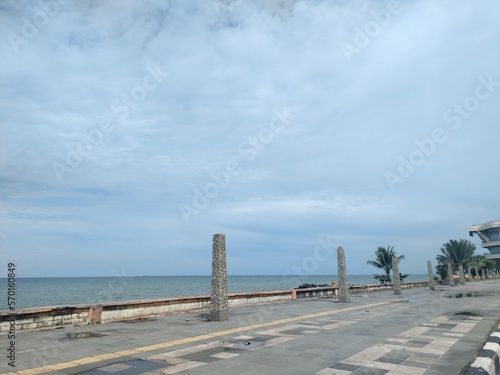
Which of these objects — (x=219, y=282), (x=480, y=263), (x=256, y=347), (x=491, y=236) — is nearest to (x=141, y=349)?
(x=256, y=347)

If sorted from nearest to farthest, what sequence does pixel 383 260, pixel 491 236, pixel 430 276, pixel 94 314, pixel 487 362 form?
pixel 487 362
pixel 94 314
pixel 430 276
pixel 383 260
pixel 491 236

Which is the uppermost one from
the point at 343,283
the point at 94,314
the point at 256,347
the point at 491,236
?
the point at 491,236

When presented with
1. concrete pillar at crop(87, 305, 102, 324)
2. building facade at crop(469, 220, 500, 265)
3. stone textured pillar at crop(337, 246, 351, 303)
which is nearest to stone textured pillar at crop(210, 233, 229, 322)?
concrete pillar at crop(87, 305, 102, 324)

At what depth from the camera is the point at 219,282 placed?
13.5m

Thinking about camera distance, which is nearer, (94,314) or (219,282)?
(94,314)

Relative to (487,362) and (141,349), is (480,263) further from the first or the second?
(141,349)

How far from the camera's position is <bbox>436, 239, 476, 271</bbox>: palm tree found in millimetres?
70312

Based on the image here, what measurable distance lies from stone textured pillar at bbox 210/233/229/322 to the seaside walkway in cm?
57

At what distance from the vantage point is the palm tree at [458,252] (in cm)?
7031

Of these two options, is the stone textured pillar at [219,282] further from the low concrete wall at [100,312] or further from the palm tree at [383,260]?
the palm tree at [383,260]

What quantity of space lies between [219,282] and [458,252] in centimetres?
7224

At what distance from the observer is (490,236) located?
97.7m

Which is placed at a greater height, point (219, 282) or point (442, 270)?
point (219, 282)

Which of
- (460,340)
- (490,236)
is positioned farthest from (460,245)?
(460,340)
